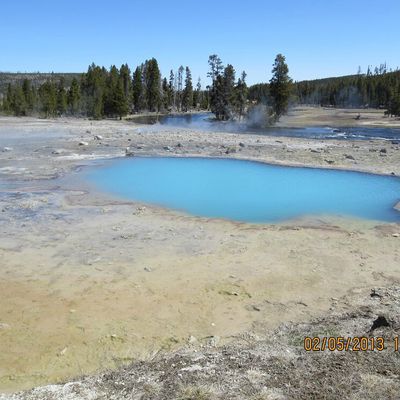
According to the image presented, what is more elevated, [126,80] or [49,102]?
[126,80]

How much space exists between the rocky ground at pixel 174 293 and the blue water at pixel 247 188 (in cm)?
142

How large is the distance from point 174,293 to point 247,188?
11.2 m

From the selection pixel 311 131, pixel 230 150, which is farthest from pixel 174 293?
pixel 311 131

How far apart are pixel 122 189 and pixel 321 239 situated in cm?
850

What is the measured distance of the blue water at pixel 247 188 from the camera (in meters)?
14.8

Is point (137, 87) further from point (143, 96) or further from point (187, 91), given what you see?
point (187, 91)

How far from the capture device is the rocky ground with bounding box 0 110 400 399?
5285 mm

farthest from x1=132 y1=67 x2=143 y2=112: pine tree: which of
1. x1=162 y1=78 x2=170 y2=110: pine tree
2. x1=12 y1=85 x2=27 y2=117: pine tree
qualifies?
x1=12 y1=85 x2=27 y2=117: pine tree

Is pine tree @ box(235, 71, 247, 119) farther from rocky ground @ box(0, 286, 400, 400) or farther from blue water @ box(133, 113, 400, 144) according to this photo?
rocky ground @ box(0, 286, 400, 400)

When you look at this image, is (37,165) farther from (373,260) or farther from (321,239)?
(373,260)

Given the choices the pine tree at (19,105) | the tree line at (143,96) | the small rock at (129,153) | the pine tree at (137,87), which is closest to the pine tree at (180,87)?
the tree line at (143,96)
